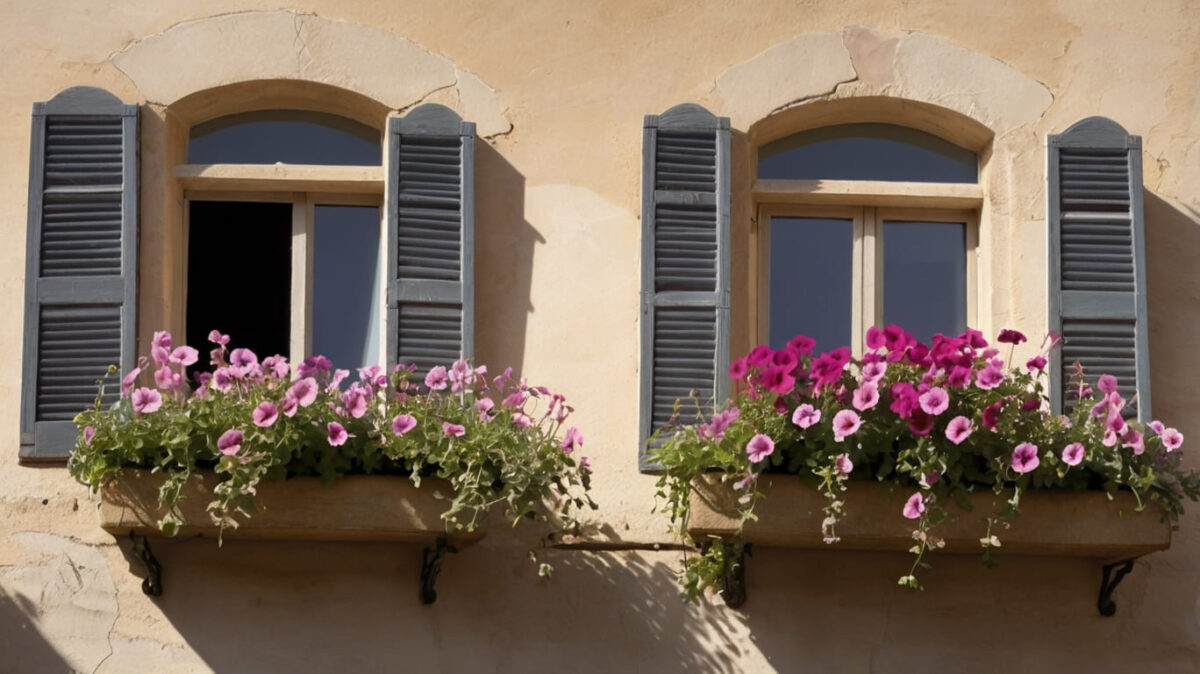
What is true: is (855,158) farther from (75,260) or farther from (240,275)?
(75,260)

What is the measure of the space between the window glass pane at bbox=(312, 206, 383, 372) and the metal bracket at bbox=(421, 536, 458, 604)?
78 cm

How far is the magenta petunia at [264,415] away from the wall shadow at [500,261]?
3.10 feet

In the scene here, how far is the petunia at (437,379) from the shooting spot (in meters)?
7.16

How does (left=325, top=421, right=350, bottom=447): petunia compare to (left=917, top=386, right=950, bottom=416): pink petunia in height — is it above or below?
below

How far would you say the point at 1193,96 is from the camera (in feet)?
25.9

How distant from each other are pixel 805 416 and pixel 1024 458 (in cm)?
69

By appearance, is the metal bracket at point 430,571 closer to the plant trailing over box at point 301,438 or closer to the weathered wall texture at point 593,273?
the weathered wall texture at point 593,273

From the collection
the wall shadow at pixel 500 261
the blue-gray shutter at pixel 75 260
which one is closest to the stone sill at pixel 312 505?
the blue-gray shutter at pixel 75 260

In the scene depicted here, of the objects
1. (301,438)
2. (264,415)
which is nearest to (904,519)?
(301,438)

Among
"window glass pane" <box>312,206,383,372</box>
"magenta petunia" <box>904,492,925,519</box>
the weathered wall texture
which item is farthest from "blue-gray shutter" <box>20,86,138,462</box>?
"magenta petunia" <box>904,492,925,519</box>

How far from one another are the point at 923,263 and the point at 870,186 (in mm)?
340

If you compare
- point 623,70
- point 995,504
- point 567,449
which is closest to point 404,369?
point 567,449

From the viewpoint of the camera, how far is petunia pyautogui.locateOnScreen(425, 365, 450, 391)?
7.16m

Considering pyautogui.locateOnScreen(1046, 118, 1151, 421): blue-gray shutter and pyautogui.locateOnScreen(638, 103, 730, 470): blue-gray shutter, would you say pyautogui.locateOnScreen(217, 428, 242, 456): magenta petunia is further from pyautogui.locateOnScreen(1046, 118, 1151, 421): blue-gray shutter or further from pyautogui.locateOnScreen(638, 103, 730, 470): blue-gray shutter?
pyautogui.locateOnScreen(1046, 118, 1151, 421): blue-gray shutter
